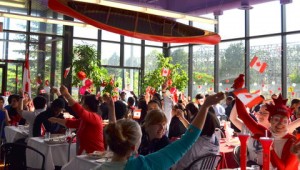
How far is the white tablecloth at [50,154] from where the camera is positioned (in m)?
4.03

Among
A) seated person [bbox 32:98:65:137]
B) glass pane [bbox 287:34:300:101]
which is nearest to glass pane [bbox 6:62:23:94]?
seated person [bbox 32:98:65:137]

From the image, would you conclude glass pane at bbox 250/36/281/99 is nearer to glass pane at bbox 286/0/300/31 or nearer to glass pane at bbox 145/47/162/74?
glass pane at bbox 286/0/300/31

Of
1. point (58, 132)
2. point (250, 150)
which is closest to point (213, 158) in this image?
point (250, 150)

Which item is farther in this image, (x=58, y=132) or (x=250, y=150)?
(x=58, y=132)

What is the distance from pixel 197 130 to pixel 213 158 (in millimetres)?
1941

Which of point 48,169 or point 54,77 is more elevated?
point 54,77

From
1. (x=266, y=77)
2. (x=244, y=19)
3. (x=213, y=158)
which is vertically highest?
(x=244, y=19)

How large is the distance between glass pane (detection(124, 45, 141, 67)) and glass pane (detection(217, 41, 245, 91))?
3.42m

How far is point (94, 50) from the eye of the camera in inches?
452

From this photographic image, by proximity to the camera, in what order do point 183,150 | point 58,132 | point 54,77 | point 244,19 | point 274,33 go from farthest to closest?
point 54,77 → point 244,19 → point 274,33 → point 58,132 → point 183,150

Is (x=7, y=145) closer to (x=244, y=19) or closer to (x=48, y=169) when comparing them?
(x=48, y=169)

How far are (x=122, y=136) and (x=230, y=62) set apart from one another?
989cm

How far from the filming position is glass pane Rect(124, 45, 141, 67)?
513 inches

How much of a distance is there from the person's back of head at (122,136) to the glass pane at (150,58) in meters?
11.8
